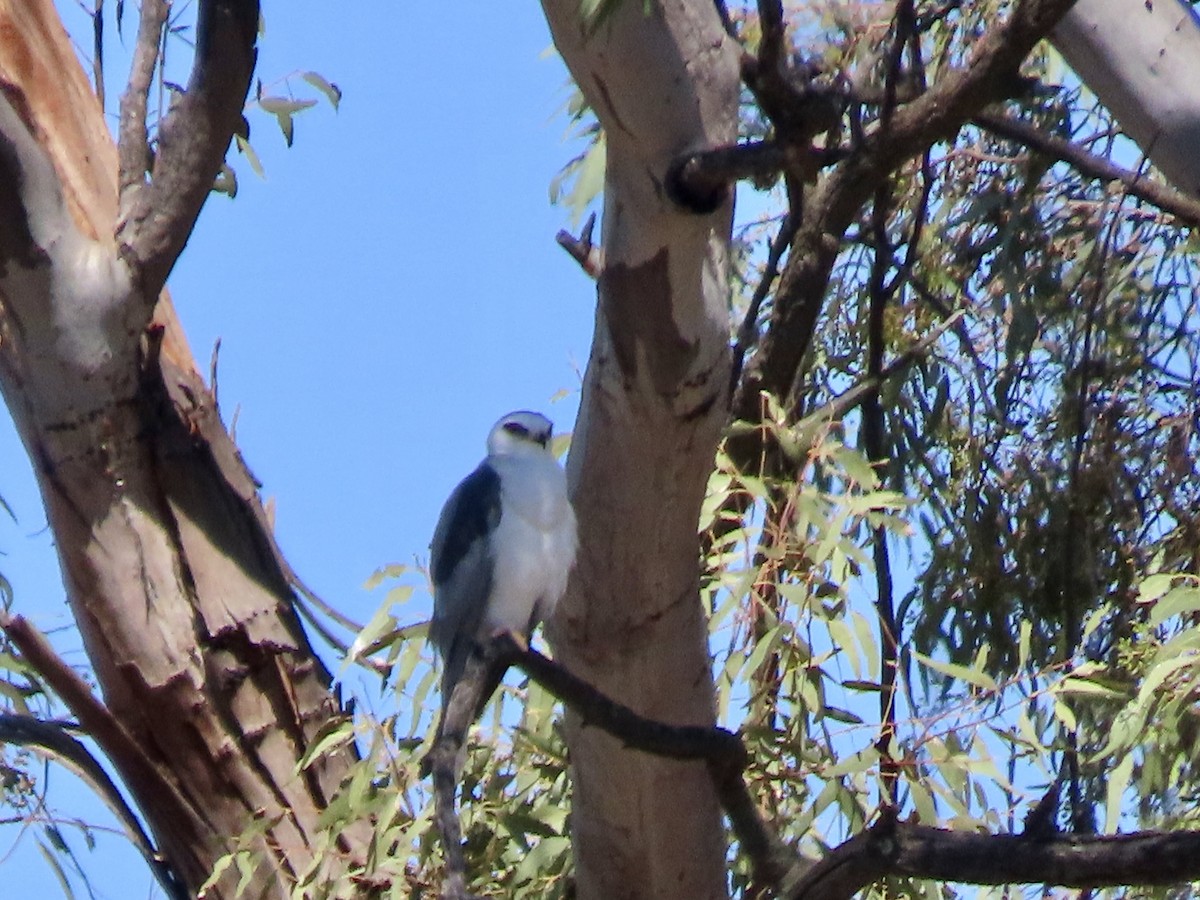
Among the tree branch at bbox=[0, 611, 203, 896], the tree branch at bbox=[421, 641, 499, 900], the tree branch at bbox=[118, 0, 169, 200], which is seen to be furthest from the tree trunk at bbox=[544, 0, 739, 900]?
the tree branch at bbox=[118, 0, 169, 200]

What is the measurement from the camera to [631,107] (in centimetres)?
174

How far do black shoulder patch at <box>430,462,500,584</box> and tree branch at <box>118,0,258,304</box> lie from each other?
0.60 metres

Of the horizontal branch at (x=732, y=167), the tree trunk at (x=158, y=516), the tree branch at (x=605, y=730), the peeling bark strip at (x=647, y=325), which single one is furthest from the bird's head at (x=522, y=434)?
the horizontal branch at (x=732, y=167)

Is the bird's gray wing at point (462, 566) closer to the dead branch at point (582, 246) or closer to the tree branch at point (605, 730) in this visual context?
the tree branch at point (605, 730)

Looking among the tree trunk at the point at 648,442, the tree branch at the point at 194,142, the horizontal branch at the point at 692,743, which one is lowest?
the horizontal branch at the point at 692,743

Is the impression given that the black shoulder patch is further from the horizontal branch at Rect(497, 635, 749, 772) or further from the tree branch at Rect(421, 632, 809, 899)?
the horizontal branch at Rect(497, 635, 749, 772)

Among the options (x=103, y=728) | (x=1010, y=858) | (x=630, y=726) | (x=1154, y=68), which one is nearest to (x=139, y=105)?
(x=103, y=728)

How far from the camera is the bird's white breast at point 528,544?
2.31 meters

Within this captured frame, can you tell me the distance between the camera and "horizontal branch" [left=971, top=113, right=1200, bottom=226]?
2631mm

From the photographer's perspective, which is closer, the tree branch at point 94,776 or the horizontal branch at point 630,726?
the horizontal branch at point 630,726

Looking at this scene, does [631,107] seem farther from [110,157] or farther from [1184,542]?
[1184,542]

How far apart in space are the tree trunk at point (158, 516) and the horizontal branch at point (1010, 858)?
830 mm

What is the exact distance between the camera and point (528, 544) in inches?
95.8

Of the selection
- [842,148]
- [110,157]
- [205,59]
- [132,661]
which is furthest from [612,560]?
[110,157]
